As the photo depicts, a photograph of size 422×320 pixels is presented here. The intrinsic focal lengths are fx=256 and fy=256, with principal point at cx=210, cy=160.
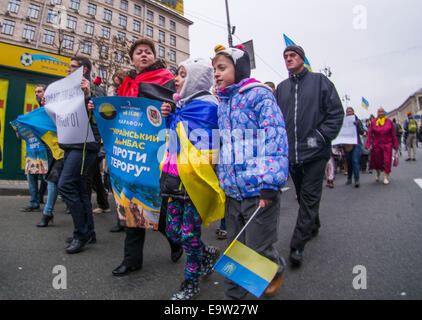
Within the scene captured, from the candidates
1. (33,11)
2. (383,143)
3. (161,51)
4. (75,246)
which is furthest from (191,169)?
(161,51)

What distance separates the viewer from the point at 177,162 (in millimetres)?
1863

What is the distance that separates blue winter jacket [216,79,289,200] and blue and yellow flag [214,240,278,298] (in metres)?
0.38

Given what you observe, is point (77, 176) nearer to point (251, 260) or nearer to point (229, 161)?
point (229, 161)

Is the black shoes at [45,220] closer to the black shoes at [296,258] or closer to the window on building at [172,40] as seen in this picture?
the black shoes at [296,258]

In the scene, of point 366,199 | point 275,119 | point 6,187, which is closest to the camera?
point 275,119

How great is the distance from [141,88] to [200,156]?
988 millimetres

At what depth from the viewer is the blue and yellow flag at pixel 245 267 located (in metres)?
1.41

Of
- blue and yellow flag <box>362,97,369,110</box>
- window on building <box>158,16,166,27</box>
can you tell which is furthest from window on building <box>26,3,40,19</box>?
blue and yellow flag <box>362,97,369,110</box>

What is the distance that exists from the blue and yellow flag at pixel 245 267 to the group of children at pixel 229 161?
0.24 meters

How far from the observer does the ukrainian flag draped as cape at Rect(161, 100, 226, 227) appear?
1780 mm

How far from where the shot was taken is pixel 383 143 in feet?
22.8
